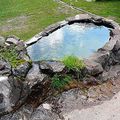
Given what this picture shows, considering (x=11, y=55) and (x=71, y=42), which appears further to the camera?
(x=71, y=42)

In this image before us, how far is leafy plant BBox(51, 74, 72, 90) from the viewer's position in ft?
47.0

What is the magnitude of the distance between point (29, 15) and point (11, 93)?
10.9 metres

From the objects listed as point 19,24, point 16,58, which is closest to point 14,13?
point 19,24

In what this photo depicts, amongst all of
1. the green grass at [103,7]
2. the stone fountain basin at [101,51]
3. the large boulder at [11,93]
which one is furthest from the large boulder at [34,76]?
the green grass at [103,7]

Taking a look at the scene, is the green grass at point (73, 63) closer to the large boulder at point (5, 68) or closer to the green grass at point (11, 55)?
the green grass at point (11, 55)

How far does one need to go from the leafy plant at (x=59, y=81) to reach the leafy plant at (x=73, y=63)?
416 mm

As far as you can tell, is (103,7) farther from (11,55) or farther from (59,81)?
(11,55)

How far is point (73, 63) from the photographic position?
14.7 meters

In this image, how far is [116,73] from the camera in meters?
15.6

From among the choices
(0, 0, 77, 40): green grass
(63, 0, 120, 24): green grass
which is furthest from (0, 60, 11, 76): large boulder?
(63, 0, 120, 24): green grass

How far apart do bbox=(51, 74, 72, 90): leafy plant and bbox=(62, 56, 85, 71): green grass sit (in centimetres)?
41

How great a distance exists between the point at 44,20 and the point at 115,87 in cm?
860

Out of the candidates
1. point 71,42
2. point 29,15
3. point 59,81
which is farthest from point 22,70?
point 29,15

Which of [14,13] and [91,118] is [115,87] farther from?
[14,13]
